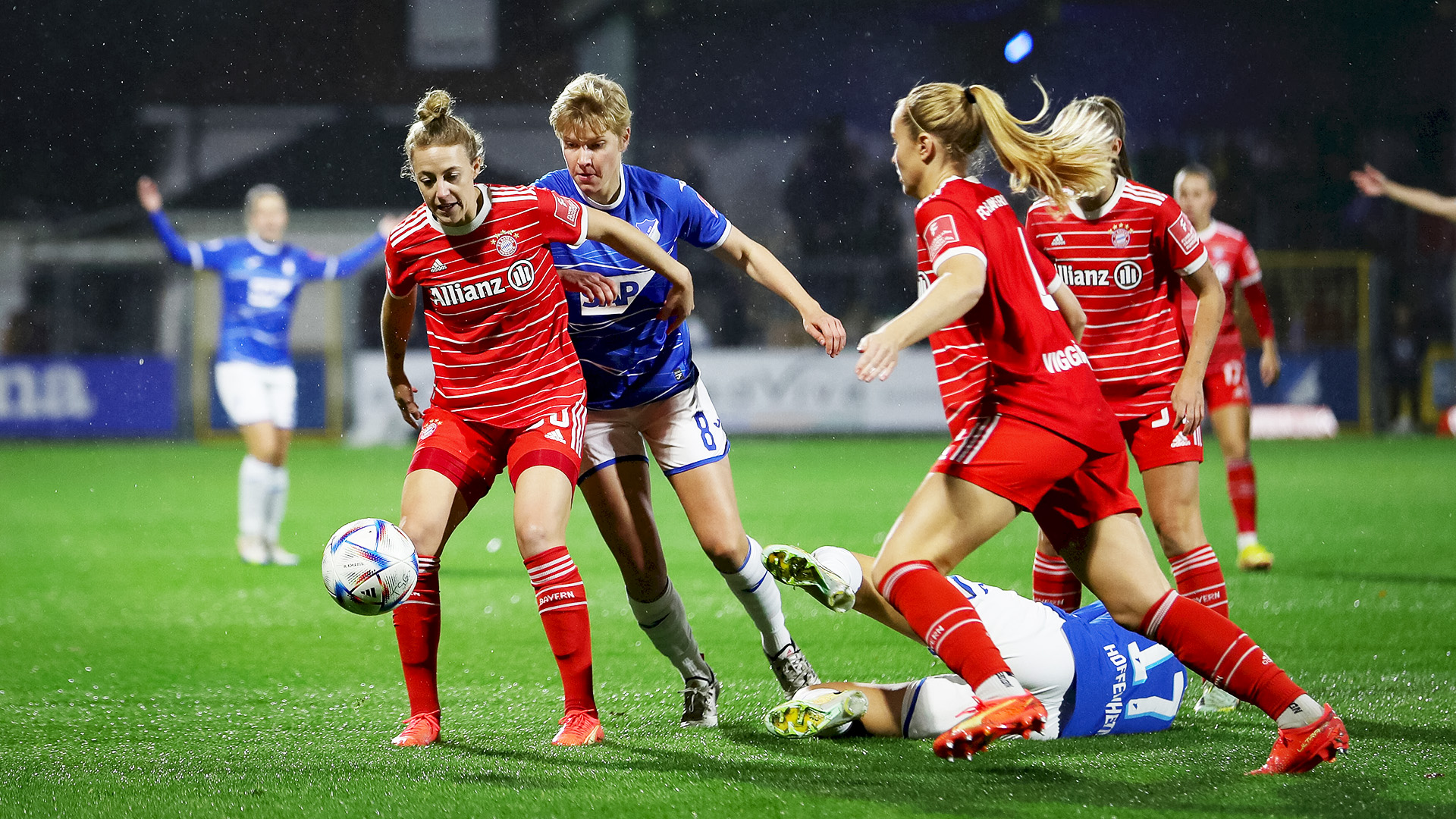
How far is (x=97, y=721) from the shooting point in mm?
4367

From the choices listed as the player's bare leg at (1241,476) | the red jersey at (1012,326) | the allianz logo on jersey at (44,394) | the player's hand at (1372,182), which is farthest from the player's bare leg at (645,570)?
the allianz logo on jersey at (44,394)

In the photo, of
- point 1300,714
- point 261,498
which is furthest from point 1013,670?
point 261,498

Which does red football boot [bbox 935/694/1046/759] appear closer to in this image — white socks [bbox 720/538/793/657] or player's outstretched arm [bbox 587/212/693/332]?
white socks [bbox 720/538/793/657]

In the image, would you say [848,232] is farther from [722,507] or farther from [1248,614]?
[722,507]

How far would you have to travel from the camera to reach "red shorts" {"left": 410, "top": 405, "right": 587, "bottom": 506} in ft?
12.7

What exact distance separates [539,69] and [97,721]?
1960 centimetres

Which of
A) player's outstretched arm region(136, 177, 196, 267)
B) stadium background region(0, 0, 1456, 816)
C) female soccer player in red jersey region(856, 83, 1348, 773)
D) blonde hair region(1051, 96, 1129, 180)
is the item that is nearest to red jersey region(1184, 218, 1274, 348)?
stadium background region(0, 0, 1456, 816)

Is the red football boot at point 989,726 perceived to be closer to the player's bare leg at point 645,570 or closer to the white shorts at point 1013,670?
the white shorts at point 1013,670

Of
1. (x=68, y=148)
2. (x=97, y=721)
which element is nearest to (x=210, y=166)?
(x=68, y=148)

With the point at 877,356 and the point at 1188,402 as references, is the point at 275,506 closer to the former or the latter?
the point at 1188,402

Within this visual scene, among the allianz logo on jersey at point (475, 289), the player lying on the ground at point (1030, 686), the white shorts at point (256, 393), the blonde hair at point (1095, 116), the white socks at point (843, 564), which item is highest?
the blonde hair at point (1095, 116)

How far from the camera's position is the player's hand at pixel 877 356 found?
2.91 m

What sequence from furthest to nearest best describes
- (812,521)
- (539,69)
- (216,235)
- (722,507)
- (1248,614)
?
(539,69) → (216,235) → (812,521) → (1248,614) → (722,507)

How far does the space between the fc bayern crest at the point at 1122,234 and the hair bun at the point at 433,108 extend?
6.77 ft
